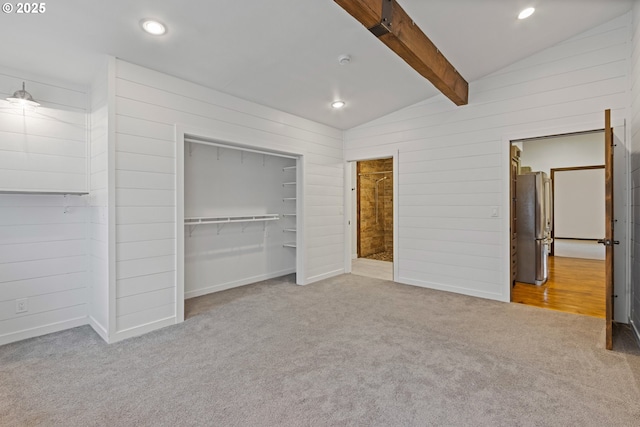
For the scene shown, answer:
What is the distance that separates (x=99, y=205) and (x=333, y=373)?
2670 mm

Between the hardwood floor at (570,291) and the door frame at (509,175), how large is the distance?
0.28 m

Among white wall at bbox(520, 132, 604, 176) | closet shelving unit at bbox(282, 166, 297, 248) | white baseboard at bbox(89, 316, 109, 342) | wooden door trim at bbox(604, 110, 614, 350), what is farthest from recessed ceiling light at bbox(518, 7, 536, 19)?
white wall at bbox(520, 132, 604, 176)

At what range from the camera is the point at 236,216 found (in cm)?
469

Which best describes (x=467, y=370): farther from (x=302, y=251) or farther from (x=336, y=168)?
(x=336, y=168)

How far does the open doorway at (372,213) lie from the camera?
7273mm

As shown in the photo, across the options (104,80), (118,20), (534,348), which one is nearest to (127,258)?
(104,80)

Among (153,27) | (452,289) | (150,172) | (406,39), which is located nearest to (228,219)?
(150,172)

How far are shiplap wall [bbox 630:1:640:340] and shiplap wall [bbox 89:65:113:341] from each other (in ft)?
15.9

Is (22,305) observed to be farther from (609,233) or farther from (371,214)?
(371,214)

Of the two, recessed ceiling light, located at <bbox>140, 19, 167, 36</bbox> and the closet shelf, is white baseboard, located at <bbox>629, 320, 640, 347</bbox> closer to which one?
the closet shelf

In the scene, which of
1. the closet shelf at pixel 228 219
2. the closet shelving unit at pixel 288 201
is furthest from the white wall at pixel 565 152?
the closet shelf at pixel 228 219

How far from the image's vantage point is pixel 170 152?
3303 mm

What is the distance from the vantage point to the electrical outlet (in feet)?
9.77

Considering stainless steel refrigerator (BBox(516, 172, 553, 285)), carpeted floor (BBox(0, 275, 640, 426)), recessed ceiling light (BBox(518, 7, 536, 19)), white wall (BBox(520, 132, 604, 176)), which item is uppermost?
recessed ceiling light (BBox(518, 7, 536, 19))
